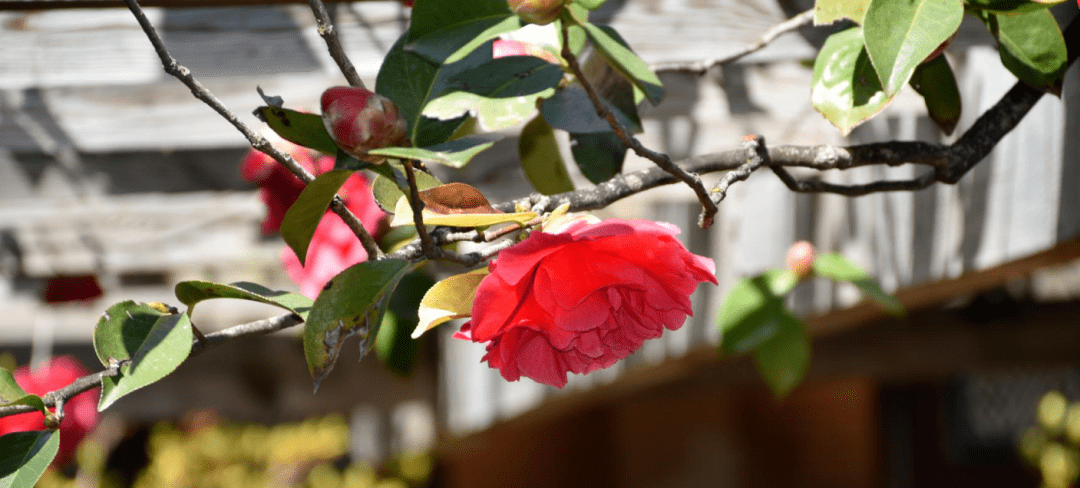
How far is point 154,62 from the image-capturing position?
36.9 inches

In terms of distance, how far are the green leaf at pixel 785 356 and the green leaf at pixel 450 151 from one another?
0.67 metres

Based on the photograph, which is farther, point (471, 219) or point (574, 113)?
point (574, 113)

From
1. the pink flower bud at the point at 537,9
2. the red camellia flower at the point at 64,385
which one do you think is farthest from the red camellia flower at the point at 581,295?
the red camellia flower at the point at 64,385

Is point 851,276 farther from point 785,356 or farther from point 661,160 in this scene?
point 661,160

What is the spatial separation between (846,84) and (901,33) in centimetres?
10

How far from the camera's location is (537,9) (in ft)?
1.33

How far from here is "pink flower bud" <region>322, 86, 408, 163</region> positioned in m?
0.35

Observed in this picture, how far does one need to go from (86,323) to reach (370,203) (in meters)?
1.24

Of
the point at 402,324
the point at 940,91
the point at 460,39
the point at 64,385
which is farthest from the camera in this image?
the point at 64,385

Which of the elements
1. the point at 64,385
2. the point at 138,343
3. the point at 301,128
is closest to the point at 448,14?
the point at 301,128

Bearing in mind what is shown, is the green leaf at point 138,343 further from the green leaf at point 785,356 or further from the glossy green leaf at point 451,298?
the green leaf at point 785,356

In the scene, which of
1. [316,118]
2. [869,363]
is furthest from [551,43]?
[869,363]

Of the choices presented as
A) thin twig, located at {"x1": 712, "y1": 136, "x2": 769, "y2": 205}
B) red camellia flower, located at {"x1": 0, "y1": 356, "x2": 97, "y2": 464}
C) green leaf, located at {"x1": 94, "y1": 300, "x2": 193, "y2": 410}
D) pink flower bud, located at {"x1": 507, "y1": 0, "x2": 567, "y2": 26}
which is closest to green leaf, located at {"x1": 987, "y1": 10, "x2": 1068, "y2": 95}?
thin twig, located at {"x1": 712, "y1": 136, "x2": 769, "y2": 205}

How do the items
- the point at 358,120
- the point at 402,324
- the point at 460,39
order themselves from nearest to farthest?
the point at 358,120
the point at 460,39
the point at 402,324
